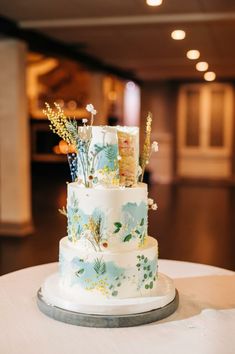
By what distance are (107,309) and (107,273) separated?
0.12 meters

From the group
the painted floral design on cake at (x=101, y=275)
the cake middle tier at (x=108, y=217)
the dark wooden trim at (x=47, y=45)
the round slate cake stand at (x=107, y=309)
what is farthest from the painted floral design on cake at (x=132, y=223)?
the dark wooden trim at (x=47, y=45)

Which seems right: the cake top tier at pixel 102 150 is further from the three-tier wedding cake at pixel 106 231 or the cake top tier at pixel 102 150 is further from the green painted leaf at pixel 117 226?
the green painted leaf at pixel 117 226

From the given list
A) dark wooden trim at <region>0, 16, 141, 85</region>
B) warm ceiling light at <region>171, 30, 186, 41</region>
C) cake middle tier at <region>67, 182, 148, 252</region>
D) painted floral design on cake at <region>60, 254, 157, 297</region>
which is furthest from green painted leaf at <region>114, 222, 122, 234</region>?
warm ceiling light at <region>171, 30, 186, 41</region>

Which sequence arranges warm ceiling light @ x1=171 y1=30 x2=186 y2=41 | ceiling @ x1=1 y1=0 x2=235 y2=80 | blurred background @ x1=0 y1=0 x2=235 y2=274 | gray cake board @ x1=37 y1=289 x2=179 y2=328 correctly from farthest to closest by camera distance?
warm ceiling light @ x1=171 y1=30 x2=186 y2=41 < blurred background @ x1=0 y1=0 x2=235 y2=274 < ceiling @ x1=1 y1=0 x2=235 y2=80 < gray cake board @ x1=37 y1=289 x2=179 y2=328

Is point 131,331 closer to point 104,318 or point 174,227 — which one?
point 104,318

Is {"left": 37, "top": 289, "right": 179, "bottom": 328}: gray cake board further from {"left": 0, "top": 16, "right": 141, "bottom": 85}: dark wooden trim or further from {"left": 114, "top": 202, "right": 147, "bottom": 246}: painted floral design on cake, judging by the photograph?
{"left": 0, "top": 16, "right": 141, "bottom": 85}: dark wooden trim

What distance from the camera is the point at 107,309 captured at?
1.72 meters

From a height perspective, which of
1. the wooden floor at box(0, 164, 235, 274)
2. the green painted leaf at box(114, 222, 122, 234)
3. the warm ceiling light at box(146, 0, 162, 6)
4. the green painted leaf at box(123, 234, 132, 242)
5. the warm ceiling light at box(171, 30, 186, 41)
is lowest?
the wooden floor at box(0, 164, 235, 274)

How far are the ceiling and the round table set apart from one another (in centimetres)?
322

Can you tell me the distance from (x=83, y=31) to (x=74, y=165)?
4258mm

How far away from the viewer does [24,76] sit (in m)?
6.08

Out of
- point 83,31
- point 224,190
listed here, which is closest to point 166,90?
point 224,190

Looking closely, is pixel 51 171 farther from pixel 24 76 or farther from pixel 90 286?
pixel 90 286

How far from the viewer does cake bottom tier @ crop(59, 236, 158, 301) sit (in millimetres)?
1745
